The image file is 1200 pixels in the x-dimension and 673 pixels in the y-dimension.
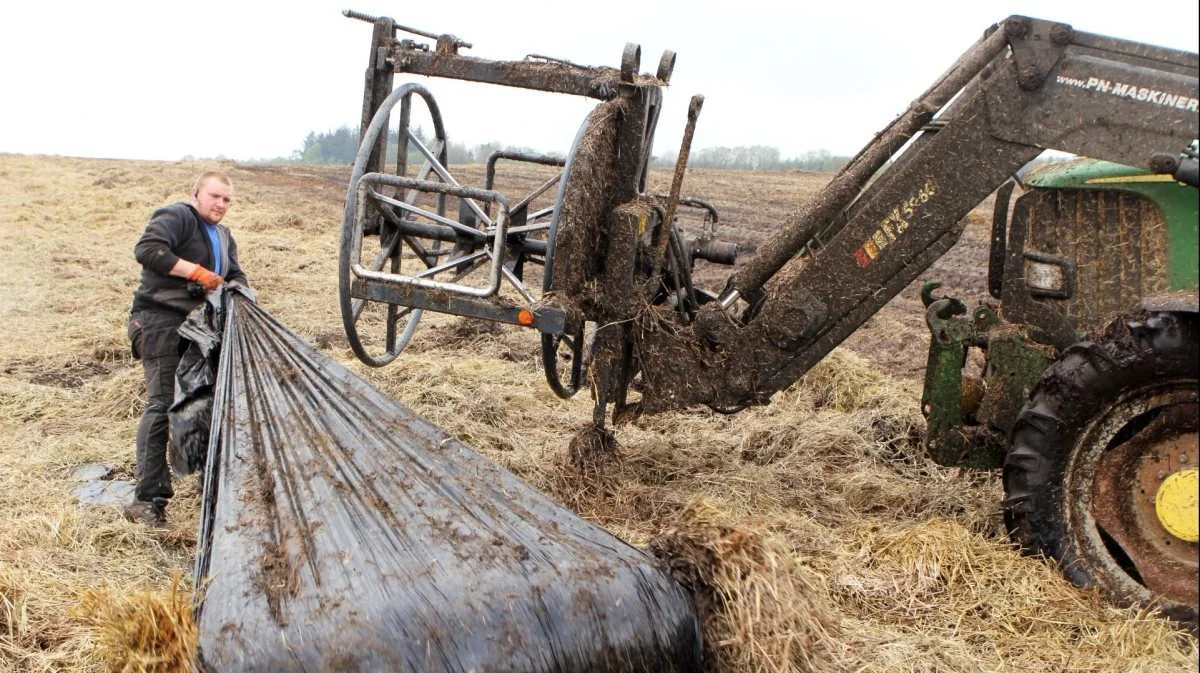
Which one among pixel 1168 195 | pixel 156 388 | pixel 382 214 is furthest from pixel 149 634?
pixel 1168 195

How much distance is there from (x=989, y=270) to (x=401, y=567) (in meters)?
2.99

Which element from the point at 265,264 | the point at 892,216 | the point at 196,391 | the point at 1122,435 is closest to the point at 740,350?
the point at 892,216

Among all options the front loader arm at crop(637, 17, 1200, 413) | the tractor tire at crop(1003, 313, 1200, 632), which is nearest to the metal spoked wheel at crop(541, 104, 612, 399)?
the front loader arm at crop(637, 17, 1200, 413)

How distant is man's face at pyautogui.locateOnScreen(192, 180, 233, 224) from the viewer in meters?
4.90

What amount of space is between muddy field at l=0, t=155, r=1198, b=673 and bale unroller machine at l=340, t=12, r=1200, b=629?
0.31 m

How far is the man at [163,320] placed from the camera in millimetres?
4828

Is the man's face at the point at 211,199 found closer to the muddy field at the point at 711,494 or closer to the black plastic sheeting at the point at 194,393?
the black plastic sheeting at the point at 194,393

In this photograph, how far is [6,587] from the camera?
12.6 ft

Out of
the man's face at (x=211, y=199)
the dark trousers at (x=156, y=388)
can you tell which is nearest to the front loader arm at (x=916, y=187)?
the man's face at (x=211, y=199)

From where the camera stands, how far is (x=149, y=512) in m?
4.83

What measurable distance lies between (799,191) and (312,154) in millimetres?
35928

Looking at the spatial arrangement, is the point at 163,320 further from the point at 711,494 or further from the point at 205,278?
the point at 711,494

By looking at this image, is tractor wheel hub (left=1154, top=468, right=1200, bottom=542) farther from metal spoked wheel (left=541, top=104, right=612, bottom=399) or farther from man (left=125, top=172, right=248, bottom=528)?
man (left=125, top=172, right=248, bottom=528)

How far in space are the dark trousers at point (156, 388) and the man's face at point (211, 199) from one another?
0.51m
